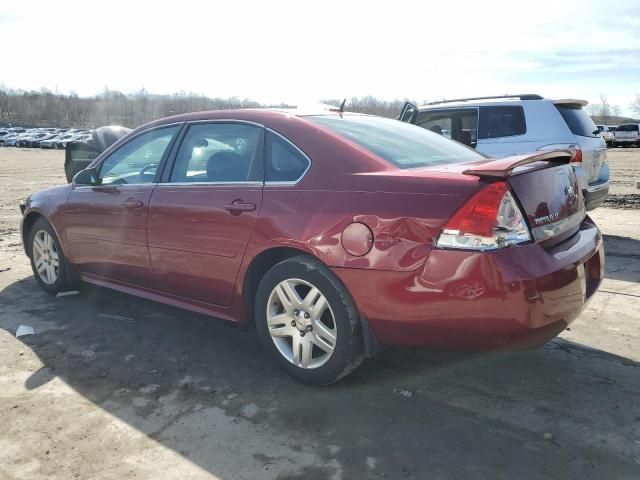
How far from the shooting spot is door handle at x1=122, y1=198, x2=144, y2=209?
4.12m

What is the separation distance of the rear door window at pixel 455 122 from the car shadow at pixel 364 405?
4581 mm

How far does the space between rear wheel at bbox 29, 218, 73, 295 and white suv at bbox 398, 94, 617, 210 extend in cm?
481

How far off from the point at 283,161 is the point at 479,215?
1.27 meters

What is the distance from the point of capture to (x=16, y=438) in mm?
2807

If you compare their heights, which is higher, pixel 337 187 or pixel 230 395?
pixel 337 187

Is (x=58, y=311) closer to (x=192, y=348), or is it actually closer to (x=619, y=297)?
(x=192, y=348)

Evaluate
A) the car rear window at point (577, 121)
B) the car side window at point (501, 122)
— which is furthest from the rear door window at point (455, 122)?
the car rear window at point (577, 121)

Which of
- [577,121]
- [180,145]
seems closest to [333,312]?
[180,145]

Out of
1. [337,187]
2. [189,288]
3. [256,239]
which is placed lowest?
[189,288]

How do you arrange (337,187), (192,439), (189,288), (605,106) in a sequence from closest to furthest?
(192,439) → (337,187) → (189,288) → (605,106)

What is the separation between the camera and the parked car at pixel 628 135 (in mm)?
36594

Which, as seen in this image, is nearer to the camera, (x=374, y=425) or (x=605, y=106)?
(x=374, y=425)

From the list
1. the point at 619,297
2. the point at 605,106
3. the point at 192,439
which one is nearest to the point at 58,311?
the point at 192,439

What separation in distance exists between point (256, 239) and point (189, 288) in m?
0.79
